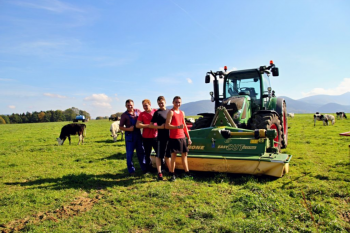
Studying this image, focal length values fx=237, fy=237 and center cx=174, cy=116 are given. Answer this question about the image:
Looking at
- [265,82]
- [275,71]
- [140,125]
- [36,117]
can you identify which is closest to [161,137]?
[140,125]

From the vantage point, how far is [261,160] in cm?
498

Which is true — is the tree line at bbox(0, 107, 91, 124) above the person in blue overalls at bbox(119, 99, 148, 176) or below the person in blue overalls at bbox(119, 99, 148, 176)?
above

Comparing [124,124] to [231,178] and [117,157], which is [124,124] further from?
[117,157]

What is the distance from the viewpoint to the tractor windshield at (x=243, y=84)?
8555 mm

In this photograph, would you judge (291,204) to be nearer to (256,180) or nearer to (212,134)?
(256,180)

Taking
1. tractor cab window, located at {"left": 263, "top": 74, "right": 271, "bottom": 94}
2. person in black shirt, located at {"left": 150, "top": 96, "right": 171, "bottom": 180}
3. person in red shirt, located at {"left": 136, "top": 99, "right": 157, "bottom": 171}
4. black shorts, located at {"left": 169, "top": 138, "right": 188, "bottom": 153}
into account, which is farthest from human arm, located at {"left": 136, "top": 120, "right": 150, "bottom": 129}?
tractor cab window, located at {"left": 263, "top": 74, "right": 271, "bottom": 94}

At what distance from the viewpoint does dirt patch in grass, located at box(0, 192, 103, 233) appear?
3.66 m

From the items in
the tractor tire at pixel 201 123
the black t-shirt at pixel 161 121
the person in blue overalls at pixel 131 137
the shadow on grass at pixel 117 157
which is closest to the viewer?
the black t-shirt at pixel 161 121

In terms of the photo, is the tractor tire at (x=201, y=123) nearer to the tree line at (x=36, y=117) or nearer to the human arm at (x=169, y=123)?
the human arm at (x=169, y=123)

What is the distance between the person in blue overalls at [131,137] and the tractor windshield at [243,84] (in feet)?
13.5

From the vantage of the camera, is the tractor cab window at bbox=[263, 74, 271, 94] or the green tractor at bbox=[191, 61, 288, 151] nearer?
the green tractor at bbox=[191, 61, 288, 151]

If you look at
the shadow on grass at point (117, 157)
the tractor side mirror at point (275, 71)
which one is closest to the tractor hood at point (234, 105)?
the tractor side mirror at point (275, 71)

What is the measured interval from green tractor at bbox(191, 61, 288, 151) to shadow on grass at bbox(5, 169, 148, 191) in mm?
3076

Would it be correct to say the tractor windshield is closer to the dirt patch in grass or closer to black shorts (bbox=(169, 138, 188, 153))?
black shorts (bbox=(169, 138, 188, 153))
